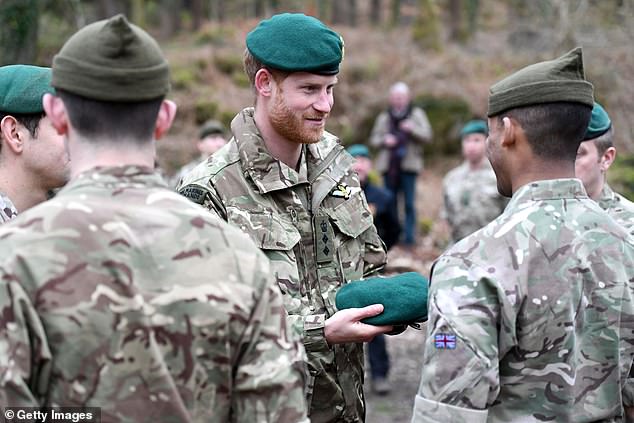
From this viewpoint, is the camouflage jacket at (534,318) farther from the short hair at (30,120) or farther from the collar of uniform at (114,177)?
the short hair at (30,120)

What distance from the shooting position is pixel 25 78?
12.6 ft

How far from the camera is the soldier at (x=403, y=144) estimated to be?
13.8m

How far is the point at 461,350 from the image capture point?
2852mm

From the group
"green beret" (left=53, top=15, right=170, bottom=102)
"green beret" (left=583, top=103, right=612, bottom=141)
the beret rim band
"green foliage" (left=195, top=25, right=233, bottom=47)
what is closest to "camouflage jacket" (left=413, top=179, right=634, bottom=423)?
the beret rim band

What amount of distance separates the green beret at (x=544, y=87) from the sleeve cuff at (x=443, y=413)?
106 cm

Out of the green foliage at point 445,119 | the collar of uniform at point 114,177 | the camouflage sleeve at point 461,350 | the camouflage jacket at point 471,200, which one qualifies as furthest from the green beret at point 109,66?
the green foliage at point 445,119

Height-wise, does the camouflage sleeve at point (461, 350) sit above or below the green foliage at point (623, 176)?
above

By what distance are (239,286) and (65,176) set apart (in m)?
1.64

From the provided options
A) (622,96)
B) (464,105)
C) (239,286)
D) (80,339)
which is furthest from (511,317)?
(464,105)

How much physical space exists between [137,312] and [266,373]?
41 centimetres

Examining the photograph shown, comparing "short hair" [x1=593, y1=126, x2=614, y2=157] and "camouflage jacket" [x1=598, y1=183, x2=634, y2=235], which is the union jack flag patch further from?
"short hair" [x1=593, y1=126, x2=614, y2=157]

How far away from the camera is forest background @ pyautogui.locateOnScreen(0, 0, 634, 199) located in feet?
48.3

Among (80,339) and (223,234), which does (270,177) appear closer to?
(223,234)

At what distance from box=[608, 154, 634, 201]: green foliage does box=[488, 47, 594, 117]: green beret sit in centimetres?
877
